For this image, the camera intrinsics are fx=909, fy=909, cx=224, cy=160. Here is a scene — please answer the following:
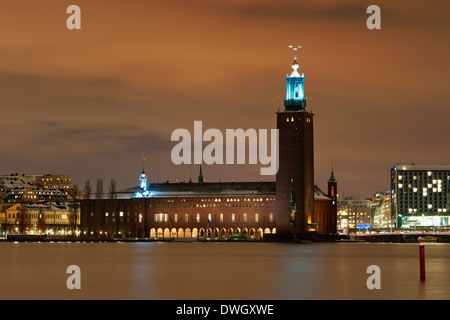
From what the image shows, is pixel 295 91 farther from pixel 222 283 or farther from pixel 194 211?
pixel 222 283

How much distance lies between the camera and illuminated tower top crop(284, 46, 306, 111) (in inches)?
5187

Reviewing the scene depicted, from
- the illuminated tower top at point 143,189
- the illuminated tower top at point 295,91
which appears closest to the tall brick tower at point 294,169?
the illuminated tower top at point 295,91

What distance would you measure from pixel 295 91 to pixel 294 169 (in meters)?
11.9

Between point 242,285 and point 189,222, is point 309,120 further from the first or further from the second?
point 242,285

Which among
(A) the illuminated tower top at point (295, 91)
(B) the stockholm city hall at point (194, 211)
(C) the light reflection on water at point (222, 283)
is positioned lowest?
(C) the light reflection on water at point (222, 283)

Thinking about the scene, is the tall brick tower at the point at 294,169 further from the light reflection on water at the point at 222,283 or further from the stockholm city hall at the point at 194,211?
the light reflection on water at the point at 222,283

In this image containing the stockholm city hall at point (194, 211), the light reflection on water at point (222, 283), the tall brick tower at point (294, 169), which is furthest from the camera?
the stockholm city hall at point (194, 211)

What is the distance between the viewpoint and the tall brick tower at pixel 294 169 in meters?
129

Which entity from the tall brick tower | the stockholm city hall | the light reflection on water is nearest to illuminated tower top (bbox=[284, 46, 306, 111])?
the tall brick tower

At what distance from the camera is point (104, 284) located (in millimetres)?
32812

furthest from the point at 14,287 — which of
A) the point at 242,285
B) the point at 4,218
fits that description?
the point at 4,218

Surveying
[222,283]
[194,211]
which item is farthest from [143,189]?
[222,283]
